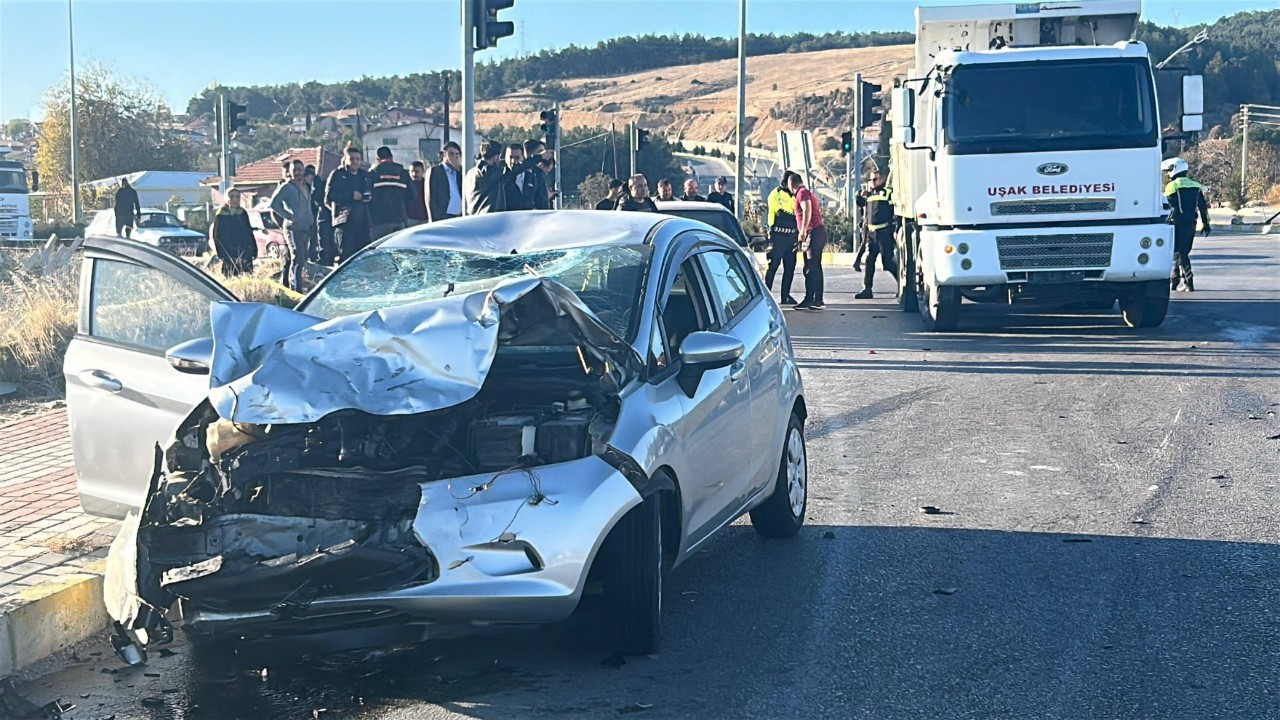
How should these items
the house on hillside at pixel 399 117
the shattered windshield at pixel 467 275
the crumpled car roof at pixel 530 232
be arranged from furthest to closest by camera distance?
A: the house on hillside at pixel 399 117 → the crumpled car roof at pixel 530 232 → the shattered windshield at pixel 467 275

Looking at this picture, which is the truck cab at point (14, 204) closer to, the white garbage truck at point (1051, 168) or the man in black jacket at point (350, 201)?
the man in black jacket at point (350, 201)

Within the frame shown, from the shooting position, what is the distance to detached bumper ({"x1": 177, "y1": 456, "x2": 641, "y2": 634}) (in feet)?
14.6

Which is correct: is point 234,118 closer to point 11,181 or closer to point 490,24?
point 490,24

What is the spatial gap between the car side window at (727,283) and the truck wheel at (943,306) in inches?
348

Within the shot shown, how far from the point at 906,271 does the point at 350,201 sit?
7033 millimetres

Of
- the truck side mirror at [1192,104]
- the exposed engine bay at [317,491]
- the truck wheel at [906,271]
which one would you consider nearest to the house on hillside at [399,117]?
the truck wheel at [906,271]

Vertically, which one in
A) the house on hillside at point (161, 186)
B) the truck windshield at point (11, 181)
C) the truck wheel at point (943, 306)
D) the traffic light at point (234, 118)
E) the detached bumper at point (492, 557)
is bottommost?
the detached bumper at point (492, 557)

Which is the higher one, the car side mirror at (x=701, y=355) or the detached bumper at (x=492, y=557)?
the car side mirror at (x=701, y=355)

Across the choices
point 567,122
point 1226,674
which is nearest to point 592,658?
point 1226,674

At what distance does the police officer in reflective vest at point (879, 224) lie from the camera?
19.8m

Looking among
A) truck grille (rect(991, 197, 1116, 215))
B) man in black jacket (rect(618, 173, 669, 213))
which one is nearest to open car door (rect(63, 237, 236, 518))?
man in black jacket (rect(618, 173, 669, 213))

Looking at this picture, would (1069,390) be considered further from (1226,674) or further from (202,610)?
(202,610)

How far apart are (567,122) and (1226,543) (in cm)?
12210

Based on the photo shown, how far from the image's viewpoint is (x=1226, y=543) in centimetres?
667
